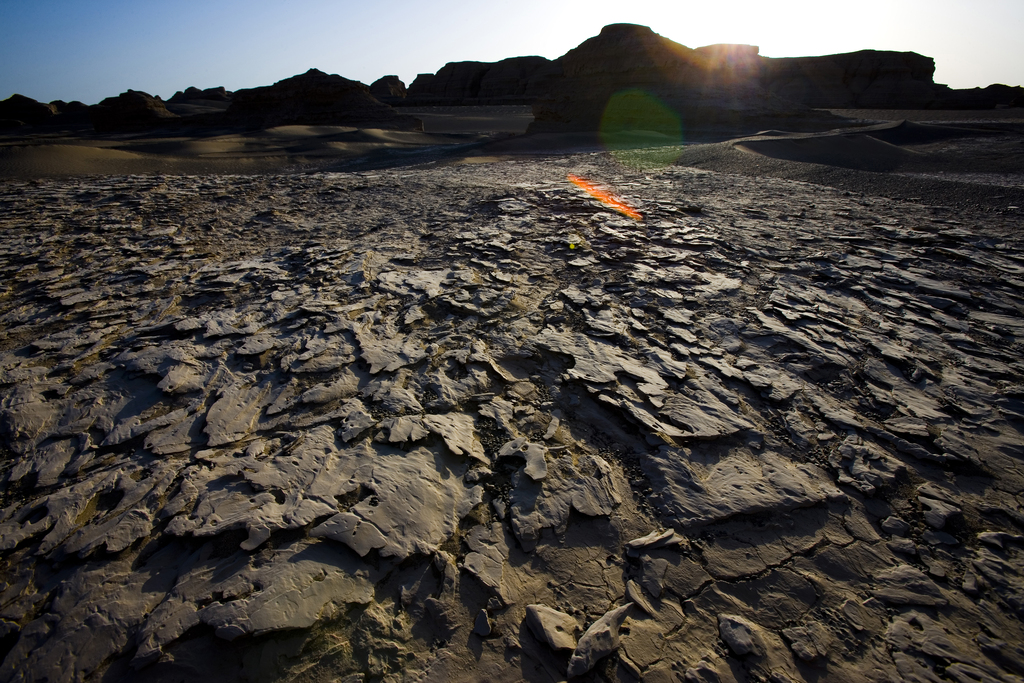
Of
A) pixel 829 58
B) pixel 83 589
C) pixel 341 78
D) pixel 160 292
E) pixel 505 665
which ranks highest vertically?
pixel 829 58

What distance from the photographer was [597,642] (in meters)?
1.01

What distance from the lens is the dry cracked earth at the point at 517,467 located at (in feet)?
3.31

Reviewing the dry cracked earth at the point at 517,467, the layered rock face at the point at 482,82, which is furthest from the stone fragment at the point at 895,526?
the layered rock face at the point at 482,82

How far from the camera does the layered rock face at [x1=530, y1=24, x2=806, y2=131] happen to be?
41.7ft

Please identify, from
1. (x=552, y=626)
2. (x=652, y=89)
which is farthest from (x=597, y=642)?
(x=652, y=89)

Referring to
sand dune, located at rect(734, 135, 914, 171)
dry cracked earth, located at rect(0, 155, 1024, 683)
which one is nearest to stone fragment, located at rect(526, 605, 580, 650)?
dry cracked earth, located at rect(0, 155, 1024, 683)

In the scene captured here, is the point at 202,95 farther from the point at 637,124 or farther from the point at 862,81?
the point at 862,81

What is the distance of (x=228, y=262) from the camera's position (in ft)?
10.1

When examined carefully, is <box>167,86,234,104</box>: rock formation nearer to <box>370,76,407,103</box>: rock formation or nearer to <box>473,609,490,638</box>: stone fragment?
<box>370,76,407,103</box>: rock formation

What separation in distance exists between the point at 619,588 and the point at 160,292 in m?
2.96

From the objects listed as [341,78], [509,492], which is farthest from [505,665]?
[341,78]

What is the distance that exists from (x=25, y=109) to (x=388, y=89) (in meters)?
23.4

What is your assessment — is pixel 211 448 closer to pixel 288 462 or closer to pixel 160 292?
pixel 288 462

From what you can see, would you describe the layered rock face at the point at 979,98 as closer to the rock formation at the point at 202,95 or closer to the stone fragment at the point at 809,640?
the stone fragment at the point at 809,640
